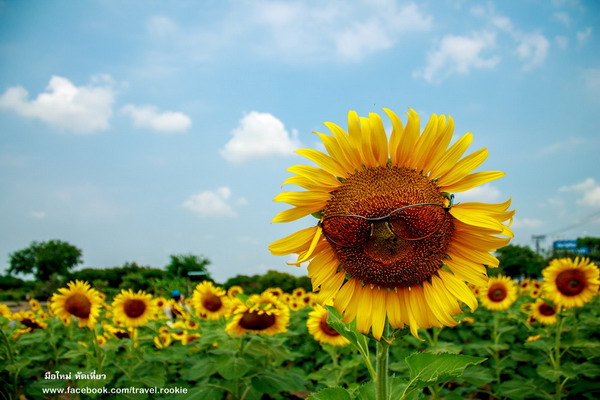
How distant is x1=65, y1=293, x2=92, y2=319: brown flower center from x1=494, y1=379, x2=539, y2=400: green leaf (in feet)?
15.6

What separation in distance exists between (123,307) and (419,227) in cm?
479

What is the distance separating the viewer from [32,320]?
23.2 feet

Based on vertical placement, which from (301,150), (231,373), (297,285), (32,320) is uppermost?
(297,285)

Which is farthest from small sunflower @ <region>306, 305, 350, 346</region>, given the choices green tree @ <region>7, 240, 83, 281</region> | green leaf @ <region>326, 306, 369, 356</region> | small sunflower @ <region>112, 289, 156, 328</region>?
green tree @ <region>7, 240, 83, 281</region>

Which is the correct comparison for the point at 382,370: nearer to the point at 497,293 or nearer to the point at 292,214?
the point at 292,214

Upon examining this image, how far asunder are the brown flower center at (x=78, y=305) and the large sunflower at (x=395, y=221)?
4.12 m

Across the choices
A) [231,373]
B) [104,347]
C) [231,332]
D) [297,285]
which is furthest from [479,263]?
[297,285]

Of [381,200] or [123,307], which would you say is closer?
[381,200]

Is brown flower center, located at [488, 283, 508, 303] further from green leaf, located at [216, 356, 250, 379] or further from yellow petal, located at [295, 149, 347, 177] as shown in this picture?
yellow petal, located at [295, 149, 347, 177]

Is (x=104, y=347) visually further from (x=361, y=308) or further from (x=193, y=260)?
(x=193, y=260)

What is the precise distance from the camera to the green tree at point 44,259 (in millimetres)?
59094

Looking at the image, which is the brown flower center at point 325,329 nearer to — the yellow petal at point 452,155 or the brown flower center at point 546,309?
the yellow petal at point 452,155

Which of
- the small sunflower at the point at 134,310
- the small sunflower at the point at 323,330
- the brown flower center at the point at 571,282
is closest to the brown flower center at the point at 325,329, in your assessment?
the small sunflower at the point at 323,330

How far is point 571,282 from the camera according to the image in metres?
5.68
